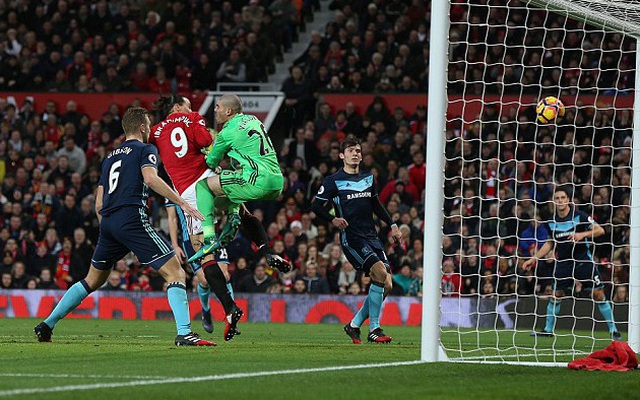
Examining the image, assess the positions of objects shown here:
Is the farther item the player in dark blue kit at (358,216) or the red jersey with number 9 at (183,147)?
the player in dark blue kit at (358,216)

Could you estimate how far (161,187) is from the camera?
9.98m

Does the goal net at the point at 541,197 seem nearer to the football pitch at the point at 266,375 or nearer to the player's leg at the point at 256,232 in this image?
the football pitch at the point at 266,375

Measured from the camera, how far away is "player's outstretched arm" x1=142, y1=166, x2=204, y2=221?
32.8 feet

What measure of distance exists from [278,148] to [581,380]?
1612 cm

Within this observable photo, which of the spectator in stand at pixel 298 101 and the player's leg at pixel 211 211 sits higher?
the spectator in stand at pixel 298 101

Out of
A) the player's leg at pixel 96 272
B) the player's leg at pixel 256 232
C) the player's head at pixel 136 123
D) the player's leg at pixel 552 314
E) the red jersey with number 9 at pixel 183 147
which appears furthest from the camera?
the player's leg at pixel 552 314

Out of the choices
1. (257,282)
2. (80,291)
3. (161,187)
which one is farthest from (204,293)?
(257,282)

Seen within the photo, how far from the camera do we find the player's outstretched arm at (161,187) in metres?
10.0

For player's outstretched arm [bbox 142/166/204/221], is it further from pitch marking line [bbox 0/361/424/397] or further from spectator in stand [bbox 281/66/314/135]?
spectator in stand [bbox 281/66/314/135]

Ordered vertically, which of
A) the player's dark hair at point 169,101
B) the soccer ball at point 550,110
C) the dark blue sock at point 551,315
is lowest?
the dark blue sock at point 551,315

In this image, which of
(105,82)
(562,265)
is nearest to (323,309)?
(562,265)

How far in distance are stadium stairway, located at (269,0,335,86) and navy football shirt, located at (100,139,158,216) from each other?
48.1 feet

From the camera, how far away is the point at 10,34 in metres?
25.8

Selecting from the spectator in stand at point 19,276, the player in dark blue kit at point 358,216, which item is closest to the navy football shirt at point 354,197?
the player in dark blue kit at point 358,216
